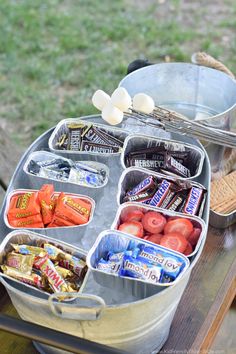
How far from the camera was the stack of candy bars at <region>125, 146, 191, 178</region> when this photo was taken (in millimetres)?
1004

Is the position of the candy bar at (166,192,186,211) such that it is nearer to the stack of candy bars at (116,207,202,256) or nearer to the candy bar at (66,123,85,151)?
the stack of candy bars at (116,207,202,256)

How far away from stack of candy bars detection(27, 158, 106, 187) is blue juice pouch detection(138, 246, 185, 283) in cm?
18

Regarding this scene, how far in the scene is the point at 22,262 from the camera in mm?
850

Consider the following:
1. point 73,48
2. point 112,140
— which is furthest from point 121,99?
point 73,48

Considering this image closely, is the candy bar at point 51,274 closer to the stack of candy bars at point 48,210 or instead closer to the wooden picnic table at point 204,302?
the stack of candy bars at point 48,210

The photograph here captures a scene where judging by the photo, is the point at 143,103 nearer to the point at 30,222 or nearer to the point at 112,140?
the point at 112,140

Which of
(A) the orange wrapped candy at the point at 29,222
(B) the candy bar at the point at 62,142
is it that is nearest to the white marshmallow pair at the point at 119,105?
(B) the candy bar at the point at 62,142

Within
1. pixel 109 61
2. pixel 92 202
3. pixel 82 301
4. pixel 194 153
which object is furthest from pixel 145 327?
pixel 109 61

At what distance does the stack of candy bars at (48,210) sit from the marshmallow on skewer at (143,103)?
21 cm

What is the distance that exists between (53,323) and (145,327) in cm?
14

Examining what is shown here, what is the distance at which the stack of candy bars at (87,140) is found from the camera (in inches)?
41.4

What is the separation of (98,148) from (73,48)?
1.58 metres

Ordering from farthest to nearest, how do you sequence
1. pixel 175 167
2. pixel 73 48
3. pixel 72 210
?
1. pixel 73 48
2. pixel 175 167
3. pixel 72 210

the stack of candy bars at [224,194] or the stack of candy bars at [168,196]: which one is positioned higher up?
the stack of candy bars at [168,196]
